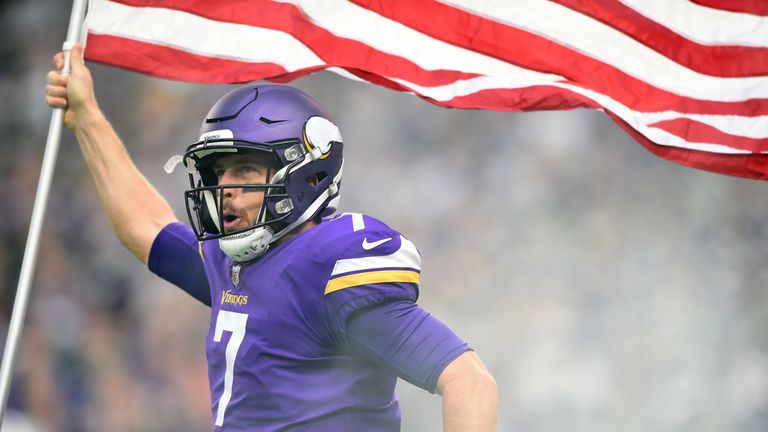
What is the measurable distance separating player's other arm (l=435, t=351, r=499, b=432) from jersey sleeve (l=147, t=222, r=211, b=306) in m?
0.99

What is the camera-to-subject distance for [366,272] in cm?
244

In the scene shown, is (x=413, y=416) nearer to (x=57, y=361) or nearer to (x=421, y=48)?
(x=57, y=361)

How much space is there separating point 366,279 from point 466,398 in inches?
14.0

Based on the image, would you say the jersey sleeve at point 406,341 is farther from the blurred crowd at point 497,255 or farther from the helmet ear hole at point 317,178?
the blurred crowd at point 497,255

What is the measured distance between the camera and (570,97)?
10.2 feet

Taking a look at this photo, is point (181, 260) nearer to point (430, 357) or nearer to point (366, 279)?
point (366, 279)

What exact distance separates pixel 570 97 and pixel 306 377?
1.19m

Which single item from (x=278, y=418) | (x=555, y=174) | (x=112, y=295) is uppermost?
(x=555, y=174)

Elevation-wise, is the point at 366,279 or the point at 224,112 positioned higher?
the point at 224,112

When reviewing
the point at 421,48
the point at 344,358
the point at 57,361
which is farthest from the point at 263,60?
the point at 57,361

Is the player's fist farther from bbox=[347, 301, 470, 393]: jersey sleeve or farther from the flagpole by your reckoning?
bbox=[347, 301, 470, 393]: jersey sleeve

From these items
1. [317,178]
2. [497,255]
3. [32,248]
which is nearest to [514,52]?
A: [317,178]

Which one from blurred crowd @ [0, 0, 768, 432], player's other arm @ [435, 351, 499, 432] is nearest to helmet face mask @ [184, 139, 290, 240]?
player's other arm @ [435, 351, 499, 432]

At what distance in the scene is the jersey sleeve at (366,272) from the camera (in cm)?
243
